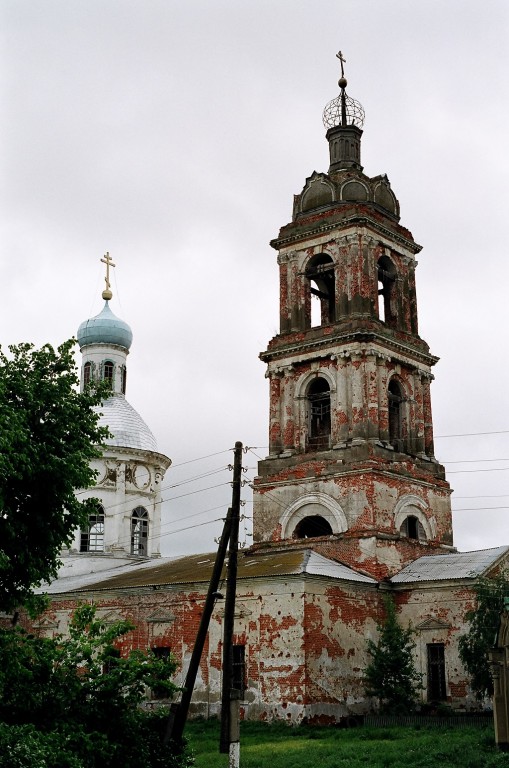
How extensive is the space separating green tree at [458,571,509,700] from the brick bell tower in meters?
3.86

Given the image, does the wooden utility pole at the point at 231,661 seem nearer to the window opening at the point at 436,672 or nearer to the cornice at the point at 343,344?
the window opening at the point at 436,672

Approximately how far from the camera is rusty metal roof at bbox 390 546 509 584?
2877 cm

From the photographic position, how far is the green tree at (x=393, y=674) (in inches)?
1078

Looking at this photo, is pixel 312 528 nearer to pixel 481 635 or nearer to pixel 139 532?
pixel 481 635

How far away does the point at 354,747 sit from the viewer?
2219cm

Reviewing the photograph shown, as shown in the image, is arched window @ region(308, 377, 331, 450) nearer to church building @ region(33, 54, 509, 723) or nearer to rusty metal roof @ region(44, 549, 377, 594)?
church building @ region(33, 54, 509, 723)

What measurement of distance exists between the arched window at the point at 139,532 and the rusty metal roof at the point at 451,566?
48.2ft

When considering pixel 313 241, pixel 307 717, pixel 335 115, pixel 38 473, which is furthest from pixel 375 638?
pixel 335 115

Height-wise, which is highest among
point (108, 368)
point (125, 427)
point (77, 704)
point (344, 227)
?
point (344, 227)

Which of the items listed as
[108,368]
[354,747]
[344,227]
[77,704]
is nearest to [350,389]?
[344,227]

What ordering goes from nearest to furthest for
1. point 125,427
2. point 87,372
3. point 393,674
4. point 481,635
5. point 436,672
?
point 481,635, point 393,674, point 436,672, point 125,427, point 87,372

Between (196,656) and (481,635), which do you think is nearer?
(196,656)

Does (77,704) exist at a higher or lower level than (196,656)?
lower

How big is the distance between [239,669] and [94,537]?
14629 mm
